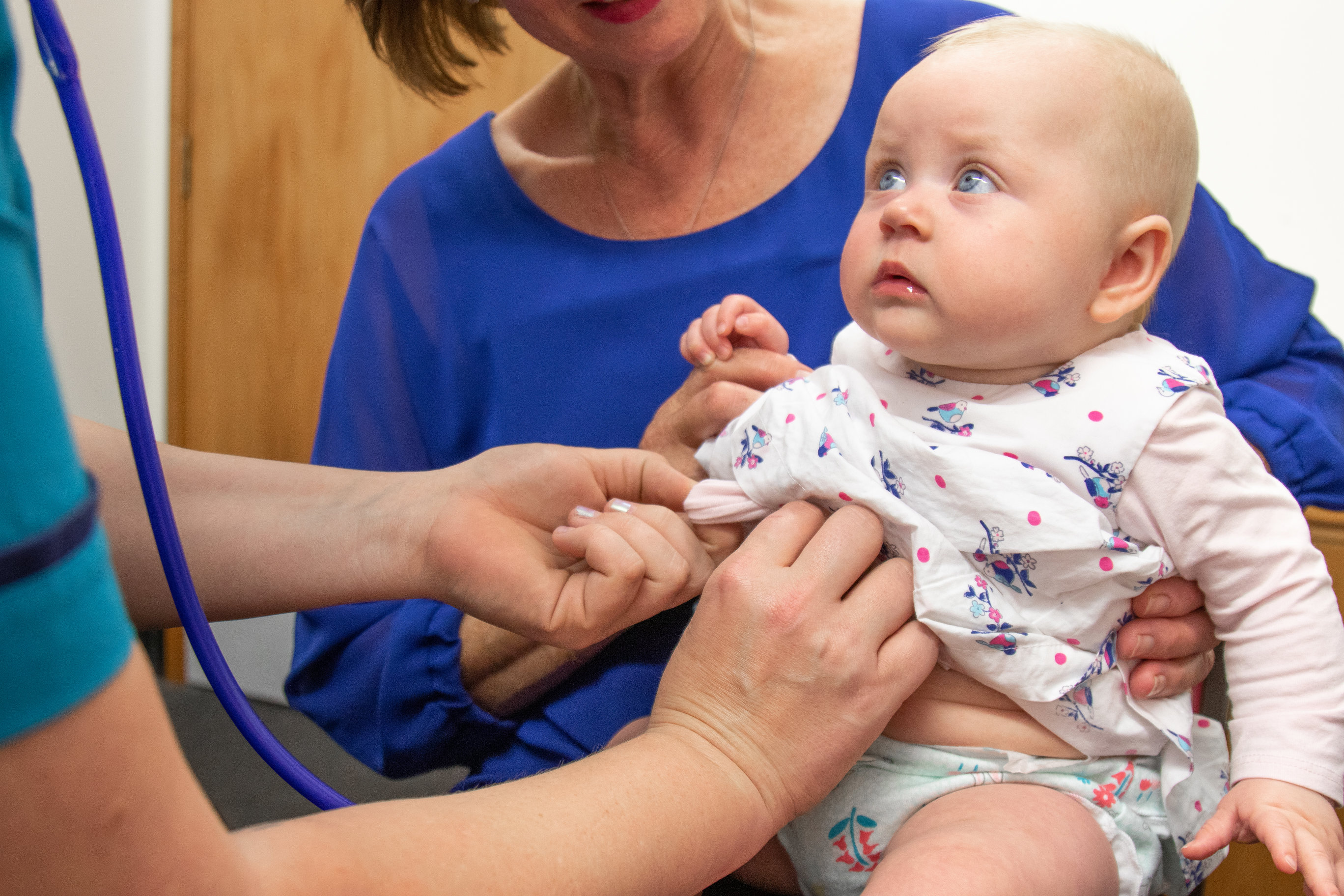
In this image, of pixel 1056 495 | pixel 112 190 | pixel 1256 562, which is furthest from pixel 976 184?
pixel 112 190

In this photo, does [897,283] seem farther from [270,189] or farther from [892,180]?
[270,189]

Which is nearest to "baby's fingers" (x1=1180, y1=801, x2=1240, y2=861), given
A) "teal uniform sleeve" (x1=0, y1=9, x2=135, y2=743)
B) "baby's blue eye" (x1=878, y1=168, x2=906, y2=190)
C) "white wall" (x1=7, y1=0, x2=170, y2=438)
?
"baby's blue eye" (x1=878, y1=168, x2=906, y2=190)

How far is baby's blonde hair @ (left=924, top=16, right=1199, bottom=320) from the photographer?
0.72 m

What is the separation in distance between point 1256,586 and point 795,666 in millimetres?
373

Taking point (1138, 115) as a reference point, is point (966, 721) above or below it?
below

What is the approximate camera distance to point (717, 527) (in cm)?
87

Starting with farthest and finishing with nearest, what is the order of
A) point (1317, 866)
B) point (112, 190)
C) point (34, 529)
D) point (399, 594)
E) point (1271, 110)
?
point (112, 190), point (1271, 110), point (399, 594), point (1317, 866), point (34, 529)

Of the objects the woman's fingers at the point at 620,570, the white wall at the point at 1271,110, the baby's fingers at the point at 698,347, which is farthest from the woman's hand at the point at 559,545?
the white wall at the point at 1271,110

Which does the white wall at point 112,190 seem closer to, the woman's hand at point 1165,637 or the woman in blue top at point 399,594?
the woman in blue top at point 399,594

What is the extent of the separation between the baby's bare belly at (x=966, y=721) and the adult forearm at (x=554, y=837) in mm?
180

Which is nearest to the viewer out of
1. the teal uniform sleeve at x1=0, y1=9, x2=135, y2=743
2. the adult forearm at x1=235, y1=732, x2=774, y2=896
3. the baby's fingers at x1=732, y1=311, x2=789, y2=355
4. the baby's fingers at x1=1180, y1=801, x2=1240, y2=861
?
the teal uniform sleeve at x1=0, y1=9, x2=135, y2=743

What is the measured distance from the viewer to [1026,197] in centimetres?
72

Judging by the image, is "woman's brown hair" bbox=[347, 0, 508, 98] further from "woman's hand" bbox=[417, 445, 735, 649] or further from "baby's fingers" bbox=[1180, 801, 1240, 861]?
"baby's fingers" bbox=[1180, 801, 1240, 861]

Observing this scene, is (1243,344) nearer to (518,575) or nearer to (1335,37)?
(518,575)
